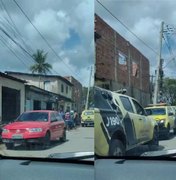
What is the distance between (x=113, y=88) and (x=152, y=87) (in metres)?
0.22

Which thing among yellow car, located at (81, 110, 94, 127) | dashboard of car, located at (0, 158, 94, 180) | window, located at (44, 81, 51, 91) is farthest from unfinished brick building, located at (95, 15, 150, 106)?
dashboard of car, located at (0, 158, 94, 180)

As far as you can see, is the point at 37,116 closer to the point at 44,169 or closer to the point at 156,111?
the point at 44,169

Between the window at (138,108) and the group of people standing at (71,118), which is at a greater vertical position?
the window at (138,108)

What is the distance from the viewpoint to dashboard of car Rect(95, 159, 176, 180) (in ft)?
7.09

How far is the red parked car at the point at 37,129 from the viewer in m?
2.52

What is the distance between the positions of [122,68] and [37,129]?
740 mm

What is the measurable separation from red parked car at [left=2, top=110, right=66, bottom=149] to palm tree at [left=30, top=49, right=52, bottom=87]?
0.28m

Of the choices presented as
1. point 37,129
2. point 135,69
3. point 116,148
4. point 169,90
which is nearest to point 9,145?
point 37,129

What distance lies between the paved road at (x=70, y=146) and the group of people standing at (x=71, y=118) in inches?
1.5

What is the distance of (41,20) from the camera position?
257cm

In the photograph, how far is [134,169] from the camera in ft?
7.25

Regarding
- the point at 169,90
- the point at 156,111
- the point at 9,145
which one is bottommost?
the point at 9,145

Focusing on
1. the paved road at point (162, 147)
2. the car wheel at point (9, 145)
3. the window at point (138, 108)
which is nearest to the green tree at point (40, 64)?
the car wheel at point (9, 145)

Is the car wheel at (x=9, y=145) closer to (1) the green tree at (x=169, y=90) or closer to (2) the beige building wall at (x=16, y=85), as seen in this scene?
(2) the beige building wall at (x=16, y=85)
